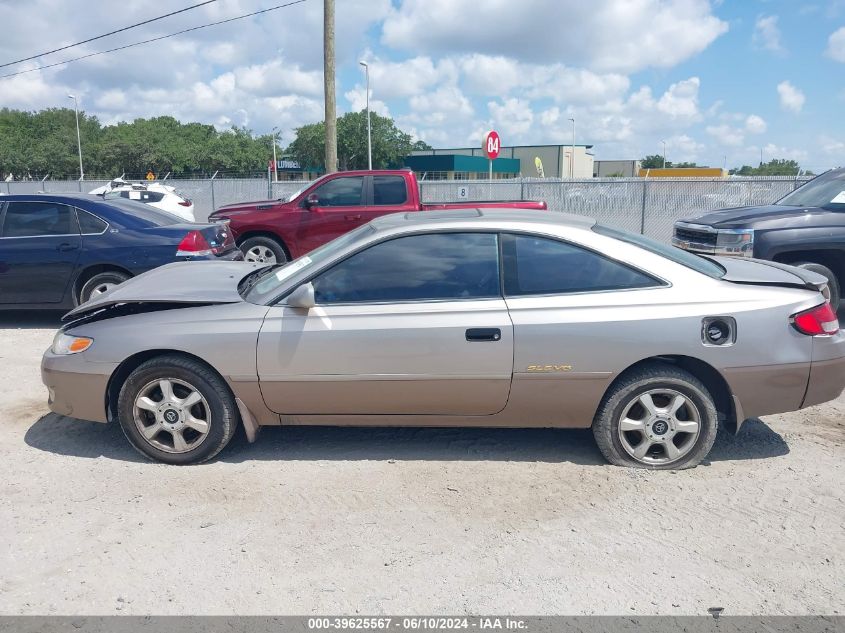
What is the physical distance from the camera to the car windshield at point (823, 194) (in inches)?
338

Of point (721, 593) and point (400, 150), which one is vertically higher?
point (400, 150)

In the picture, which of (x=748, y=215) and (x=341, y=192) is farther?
(x=341, y=192)

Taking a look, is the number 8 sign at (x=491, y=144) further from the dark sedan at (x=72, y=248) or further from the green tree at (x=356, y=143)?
the green tree at (x=356, y=143)

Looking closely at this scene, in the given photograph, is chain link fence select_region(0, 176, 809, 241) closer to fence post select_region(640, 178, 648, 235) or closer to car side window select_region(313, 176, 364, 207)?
fence post select_region(640, 178, 648, 235)

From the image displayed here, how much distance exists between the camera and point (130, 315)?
468 centimetres

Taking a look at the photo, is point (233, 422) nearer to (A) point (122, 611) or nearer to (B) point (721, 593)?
(A) point (122, 611)

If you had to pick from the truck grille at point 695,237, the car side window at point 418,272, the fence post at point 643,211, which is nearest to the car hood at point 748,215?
the truck grille at point 695,237

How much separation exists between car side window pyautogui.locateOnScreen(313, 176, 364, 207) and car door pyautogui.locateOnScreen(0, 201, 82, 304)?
4.32 metres

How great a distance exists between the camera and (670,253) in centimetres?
477

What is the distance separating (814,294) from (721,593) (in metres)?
2.11

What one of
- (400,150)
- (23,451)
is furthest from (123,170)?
(23,451)

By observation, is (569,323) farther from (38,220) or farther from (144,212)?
(38,220)

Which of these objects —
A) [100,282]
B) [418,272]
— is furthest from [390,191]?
[418,272]

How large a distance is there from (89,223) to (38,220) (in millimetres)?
588
